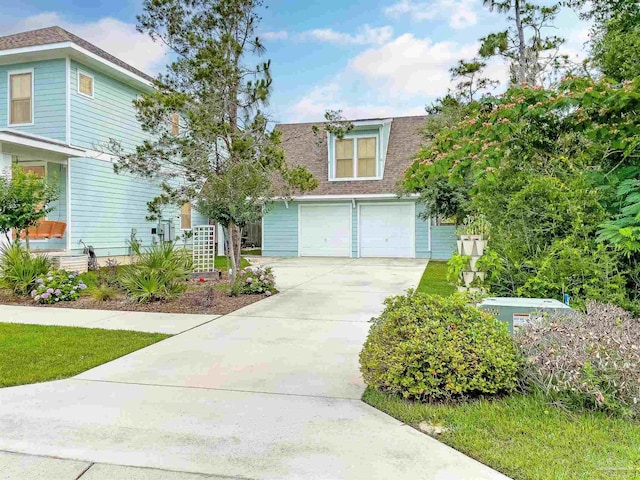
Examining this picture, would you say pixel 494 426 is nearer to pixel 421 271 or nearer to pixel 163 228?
pixel 421 271

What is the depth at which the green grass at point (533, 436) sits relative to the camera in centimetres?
238

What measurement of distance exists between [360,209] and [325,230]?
170 cm

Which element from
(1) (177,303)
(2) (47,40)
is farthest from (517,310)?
(2) (47,40)

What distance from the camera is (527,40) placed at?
12.6m

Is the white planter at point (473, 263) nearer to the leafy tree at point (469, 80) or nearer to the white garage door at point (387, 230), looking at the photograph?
the leafy tree at point (469, 80)

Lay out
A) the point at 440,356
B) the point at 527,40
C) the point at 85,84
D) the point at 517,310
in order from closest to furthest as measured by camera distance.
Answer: the point at 440,356
the point at 517,310
the point at 527,40
the point at 85,84

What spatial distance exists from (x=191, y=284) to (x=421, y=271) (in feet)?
20.7

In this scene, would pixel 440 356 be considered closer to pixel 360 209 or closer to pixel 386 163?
pixel 360 209

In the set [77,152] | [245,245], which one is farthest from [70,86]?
[245,245]

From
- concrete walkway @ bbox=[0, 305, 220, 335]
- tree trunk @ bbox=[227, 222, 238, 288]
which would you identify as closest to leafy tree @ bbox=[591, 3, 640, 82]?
concrete walkway @ bbox=[0, 305, 220, 335]

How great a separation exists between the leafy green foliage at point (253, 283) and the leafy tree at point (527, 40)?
886 cm

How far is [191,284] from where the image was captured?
33.5 feet

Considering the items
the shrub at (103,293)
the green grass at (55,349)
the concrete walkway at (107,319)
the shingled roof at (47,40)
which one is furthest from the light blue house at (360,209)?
the green grass at (55,349)

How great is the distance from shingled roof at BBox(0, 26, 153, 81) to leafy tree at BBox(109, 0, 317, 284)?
443 cm
